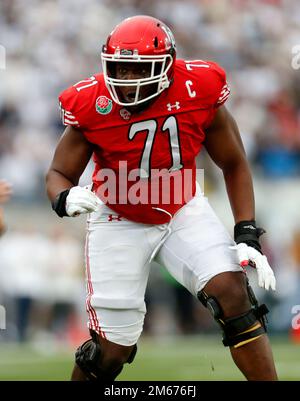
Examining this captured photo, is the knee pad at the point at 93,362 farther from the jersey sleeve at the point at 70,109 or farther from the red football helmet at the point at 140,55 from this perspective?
the red football helmet at the point at 140,55

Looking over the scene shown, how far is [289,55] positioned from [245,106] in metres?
1.04

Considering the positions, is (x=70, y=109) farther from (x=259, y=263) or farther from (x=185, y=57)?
(x=185, y=57)

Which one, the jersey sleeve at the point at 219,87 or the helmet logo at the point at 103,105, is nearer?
the helmet logo at the point at 103,105

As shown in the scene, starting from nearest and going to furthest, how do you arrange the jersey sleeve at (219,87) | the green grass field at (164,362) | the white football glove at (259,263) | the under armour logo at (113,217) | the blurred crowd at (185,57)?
the white football glove at (259,263)
the jersey sleeve at (219,87)
the under armour logo at (113,217)
the green grass field at (164,362)
the blurred crowd at (185,57)

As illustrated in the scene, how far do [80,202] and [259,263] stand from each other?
89cm

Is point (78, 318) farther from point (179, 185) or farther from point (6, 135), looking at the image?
point (179, 185)

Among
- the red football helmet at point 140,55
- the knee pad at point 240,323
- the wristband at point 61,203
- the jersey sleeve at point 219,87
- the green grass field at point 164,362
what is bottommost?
the green grass field at point 164,362

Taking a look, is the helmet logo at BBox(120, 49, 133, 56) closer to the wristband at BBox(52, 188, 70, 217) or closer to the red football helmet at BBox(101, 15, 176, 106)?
the red football helmet at BBox(101, 15, 176, 106)

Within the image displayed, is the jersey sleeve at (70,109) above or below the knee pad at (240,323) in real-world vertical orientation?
above

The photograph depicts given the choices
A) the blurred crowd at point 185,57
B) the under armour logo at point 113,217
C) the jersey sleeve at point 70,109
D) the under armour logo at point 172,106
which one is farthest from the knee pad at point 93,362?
the blurred crowd at point 185,57

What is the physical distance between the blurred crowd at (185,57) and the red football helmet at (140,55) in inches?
247

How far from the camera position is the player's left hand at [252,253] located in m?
4.76

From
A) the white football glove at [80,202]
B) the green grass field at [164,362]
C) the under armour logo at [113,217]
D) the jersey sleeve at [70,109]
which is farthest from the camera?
the green grass field at [164,362]
